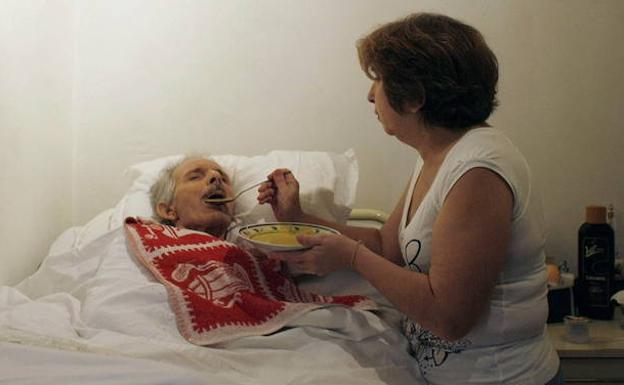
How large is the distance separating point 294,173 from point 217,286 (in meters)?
0.52

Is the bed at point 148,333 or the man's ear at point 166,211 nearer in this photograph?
the bed at point 148,333

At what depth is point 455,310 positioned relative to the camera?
1.18m

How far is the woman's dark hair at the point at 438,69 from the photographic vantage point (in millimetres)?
1282

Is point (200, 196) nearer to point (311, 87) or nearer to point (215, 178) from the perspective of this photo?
point (215, 178)

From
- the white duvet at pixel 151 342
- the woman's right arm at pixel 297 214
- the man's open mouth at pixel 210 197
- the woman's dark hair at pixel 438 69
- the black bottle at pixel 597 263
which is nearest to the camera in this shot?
the white duvet at pixel 151 342

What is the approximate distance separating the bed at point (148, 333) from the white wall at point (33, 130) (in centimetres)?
14

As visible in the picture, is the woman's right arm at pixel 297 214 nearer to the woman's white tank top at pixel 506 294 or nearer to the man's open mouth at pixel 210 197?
the man's open mouth at pixel 210 197

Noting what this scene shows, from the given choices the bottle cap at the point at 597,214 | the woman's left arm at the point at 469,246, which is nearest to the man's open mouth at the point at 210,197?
the woman's left arm at the point at 469,246

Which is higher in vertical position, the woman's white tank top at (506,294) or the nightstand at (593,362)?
the woman's white tank top at (506,294)

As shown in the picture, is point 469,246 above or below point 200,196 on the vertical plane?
above

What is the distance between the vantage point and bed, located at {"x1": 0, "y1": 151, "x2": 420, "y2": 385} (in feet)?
3.45

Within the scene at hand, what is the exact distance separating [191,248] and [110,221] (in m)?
0.41

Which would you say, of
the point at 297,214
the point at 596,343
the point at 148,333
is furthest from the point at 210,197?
the point at 596,343

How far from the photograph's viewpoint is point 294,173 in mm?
1901
